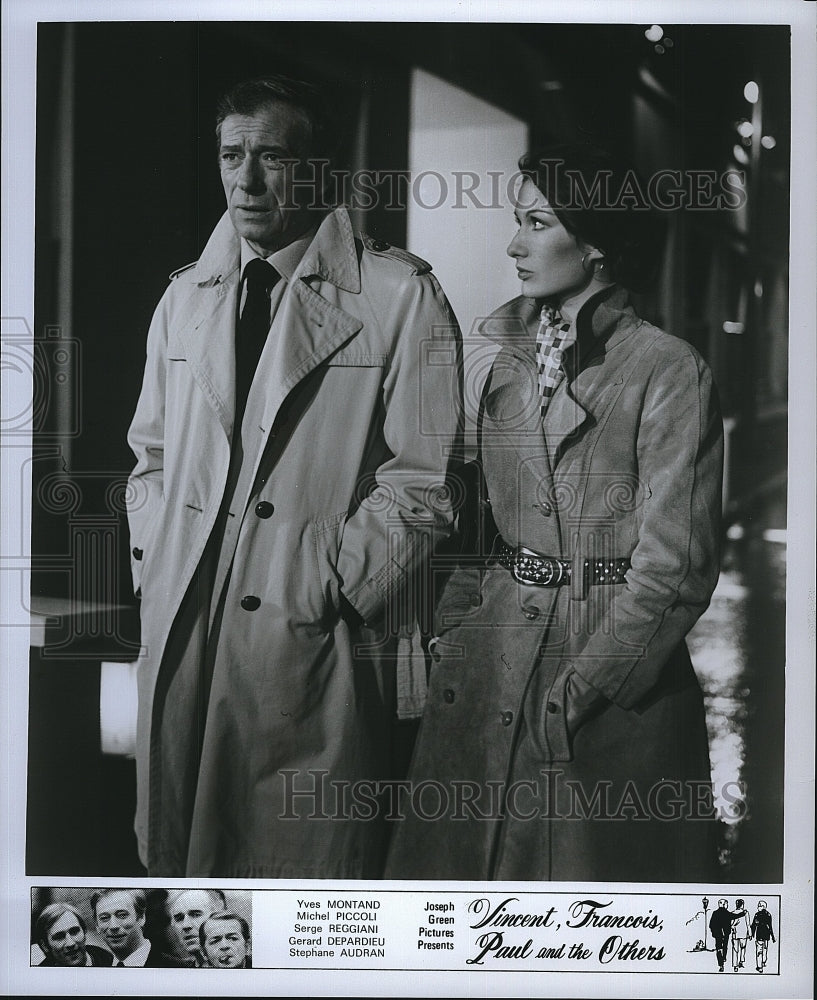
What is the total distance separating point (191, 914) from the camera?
2.37 meters

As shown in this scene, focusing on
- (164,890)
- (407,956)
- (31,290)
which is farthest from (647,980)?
(31,290)

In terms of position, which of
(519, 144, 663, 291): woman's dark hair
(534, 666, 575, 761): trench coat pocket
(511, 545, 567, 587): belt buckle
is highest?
(519, 144, 663, 291): woman's dark hair

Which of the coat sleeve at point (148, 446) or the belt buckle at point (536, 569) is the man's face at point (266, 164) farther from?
the belt buckle at point (536, 569)

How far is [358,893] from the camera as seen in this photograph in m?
2.36

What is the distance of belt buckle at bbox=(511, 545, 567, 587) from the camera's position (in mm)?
2291

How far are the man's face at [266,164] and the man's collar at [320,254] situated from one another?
43mm

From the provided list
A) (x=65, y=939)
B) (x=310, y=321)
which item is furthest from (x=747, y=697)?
(x=65, y=939)

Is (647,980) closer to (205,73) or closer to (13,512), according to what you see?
(13,512)

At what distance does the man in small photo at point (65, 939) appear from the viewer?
239 centimetres

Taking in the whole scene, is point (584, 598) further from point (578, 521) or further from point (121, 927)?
point (121, 927)

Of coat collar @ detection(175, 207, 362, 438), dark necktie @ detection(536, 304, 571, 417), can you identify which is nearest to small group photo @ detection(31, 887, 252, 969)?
coat collar @ detection(175, 207, 362, 438)

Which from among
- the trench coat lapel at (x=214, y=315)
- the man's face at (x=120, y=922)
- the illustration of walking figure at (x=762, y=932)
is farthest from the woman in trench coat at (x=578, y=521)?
the man's face at (x=120, y=922)

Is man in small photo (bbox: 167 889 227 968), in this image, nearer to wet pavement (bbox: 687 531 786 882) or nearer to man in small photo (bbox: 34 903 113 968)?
man in small photo (bbox: 34 903 113 968)

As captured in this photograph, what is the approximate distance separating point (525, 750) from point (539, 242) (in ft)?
3.72
